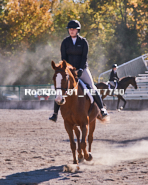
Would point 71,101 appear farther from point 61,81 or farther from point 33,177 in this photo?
point 33,177

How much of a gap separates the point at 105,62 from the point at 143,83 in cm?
2182

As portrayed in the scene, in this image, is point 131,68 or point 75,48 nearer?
point 75,48

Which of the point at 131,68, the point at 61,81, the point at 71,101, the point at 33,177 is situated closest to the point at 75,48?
the point at 71,101

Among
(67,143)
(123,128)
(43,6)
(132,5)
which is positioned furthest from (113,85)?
(132,5)

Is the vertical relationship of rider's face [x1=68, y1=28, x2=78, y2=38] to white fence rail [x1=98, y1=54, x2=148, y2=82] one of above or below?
below

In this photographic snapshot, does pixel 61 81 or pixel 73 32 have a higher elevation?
pixel 73 32

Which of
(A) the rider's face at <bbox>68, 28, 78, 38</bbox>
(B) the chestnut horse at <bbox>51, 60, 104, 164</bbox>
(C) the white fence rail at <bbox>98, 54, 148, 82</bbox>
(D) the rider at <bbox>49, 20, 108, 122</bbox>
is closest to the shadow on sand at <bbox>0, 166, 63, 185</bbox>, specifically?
(B) the chestnut horse at <bbox>51, 60, 104, 164</bbox>

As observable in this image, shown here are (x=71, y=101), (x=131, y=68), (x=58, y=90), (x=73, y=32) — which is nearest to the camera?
(x=58, y=90)

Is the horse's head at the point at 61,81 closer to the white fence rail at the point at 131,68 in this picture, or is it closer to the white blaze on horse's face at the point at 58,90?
the white blaze on horse's face at the point at 58,90

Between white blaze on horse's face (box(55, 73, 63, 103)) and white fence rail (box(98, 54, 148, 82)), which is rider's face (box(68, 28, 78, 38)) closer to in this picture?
white blaze on horse's face (box(55, 73, 63, 103))

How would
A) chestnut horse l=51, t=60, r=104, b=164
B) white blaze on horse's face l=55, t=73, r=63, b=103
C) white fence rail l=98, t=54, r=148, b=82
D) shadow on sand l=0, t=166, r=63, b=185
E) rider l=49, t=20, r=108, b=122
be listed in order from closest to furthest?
shadow on sand l=0, t=166, r=63, b=185 → white blaze on horse's face l=55, t=73, r=63, b=103 → chestnut horse l=51, t=60, r=104, b=164 → rider l=49, t=20, r=108, b=122 → white fence rail l=98, t=54, r=148, b=82

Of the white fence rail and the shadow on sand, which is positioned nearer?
the shadow on sand

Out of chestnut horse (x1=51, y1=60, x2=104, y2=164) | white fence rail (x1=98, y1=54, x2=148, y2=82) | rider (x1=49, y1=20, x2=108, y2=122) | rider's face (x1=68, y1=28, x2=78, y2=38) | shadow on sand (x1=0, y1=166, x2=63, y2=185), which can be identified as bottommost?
shadow on sand (x1=0, y1=166, x2=63, y2=185)

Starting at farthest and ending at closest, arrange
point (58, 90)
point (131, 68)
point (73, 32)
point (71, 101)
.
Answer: point (131, 68) < point (73, 32) < point (71, 101) < point (58, 90)
